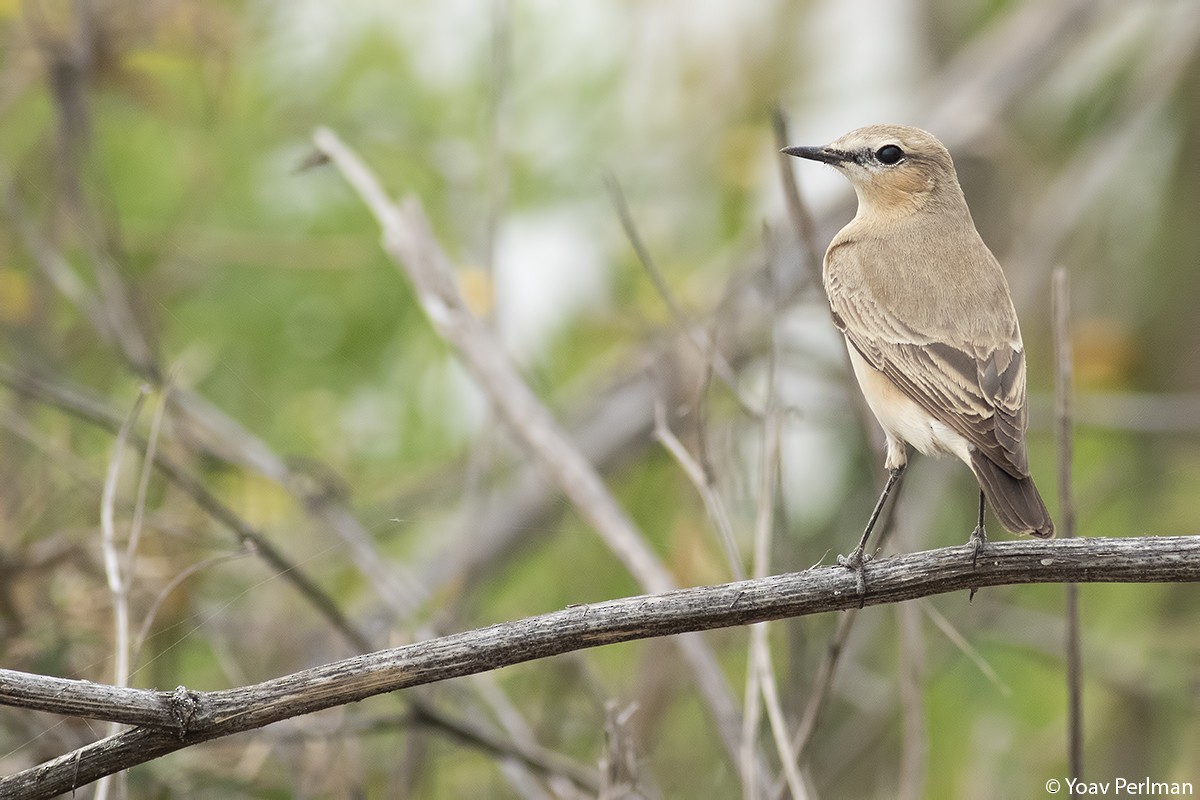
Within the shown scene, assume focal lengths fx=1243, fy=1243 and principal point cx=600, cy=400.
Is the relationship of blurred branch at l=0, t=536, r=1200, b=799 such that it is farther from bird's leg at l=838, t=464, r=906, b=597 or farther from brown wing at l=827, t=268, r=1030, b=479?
brown wing at l=827, t=268, r=1030, b=479

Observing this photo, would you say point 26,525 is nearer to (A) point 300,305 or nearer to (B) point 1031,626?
(A) point 300,305

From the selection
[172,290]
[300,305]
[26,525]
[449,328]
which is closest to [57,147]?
[172,290]

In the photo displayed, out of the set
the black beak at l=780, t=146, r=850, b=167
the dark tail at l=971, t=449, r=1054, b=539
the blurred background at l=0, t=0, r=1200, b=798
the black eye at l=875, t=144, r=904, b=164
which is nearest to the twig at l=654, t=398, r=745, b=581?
the blurred background at l=0, t=0, r=1200, b=798

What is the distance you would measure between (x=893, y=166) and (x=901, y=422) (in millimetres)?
635

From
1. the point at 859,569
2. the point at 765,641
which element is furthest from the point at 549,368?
the point at 859,569

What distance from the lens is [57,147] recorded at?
14.3 ft

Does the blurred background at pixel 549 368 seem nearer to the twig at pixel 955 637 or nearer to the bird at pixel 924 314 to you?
the twig at pixel 955 637

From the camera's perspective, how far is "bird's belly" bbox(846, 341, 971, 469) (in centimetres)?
255

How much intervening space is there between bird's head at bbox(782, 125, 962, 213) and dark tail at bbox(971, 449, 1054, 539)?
0.76m

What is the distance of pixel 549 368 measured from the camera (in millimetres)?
5508

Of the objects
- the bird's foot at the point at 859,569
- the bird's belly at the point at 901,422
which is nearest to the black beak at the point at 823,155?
the bird's belly at the point at 901,422

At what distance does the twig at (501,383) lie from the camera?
3232 mm

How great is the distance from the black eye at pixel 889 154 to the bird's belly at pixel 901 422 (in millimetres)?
444

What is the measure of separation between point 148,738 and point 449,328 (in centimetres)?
178
